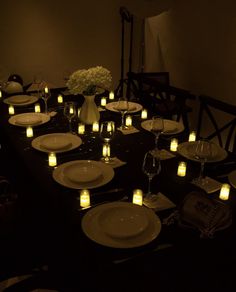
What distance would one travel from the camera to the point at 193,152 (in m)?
1.79

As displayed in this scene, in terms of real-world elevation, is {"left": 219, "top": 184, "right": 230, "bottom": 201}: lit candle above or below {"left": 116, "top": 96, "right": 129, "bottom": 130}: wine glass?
below

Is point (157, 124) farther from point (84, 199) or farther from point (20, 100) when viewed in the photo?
point (20, 100)

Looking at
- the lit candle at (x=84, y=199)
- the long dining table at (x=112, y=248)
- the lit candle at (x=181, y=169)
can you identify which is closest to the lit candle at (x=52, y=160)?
the long dining table at (x=112, y=248)

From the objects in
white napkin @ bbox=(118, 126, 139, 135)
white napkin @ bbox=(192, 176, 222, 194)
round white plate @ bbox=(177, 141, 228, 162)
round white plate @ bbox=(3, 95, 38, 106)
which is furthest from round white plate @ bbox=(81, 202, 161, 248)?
round white plate @ bbox=(3, 95, 38, 106)

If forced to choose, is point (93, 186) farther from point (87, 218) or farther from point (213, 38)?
point (213, 38)

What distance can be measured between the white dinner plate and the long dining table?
3 centimetres

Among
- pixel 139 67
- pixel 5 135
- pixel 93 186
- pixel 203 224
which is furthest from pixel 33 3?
pixel 203 224

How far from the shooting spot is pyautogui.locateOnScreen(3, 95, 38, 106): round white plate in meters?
2.63

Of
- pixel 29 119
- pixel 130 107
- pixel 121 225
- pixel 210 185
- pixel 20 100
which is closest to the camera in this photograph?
pixel 121 225

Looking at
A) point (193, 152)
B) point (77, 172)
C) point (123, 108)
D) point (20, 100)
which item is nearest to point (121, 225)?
point (77, 172)

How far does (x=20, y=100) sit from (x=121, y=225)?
175cm

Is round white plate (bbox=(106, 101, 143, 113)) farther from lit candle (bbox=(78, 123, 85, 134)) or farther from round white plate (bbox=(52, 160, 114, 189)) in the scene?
round white plate (bbox=(52, 160, 114, 189))

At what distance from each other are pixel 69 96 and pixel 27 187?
3.09 ft

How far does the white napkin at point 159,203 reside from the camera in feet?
4.45
